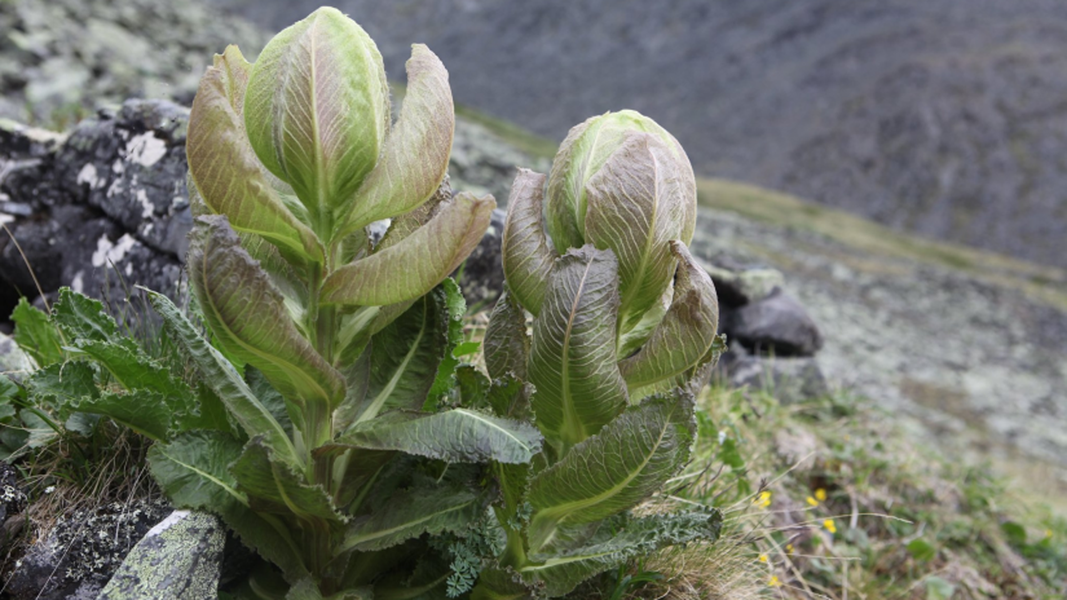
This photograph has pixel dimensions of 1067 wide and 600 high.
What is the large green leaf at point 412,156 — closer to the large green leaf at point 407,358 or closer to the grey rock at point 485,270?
the large green leaf at point 407,358

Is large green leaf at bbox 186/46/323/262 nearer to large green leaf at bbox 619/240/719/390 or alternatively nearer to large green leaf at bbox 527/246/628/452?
large green leaf at bbox 527/246/628/452

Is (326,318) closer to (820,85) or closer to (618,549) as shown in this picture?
(618,549)

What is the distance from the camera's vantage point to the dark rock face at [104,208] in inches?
118

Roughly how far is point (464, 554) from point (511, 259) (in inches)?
25.6

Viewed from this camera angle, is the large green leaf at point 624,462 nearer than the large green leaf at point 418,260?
No

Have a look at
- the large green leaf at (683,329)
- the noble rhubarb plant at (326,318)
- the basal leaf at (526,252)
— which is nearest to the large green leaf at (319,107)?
the noble rhubarb plant at (326,318)

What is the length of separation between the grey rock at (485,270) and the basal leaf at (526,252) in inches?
70.7

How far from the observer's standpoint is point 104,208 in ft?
10.7

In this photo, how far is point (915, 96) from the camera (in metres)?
60.2

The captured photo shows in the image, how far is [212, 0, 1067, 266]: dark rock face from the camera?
180 ft

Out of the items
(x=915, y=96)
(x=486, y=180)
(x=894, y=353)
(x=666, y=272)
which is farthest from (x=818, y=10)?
(x=666, y=272)

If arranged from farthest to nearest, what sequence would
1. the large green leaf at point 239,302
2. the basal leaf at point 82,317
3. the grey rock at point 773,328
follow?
the grey rock at point 773,328 < the basal leaf at point 82,317 < the large green leaf at point 239,302

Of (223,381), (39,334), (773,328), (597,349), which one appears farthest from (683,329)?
(773,328)

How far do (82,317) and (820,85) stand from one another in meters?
73.3
